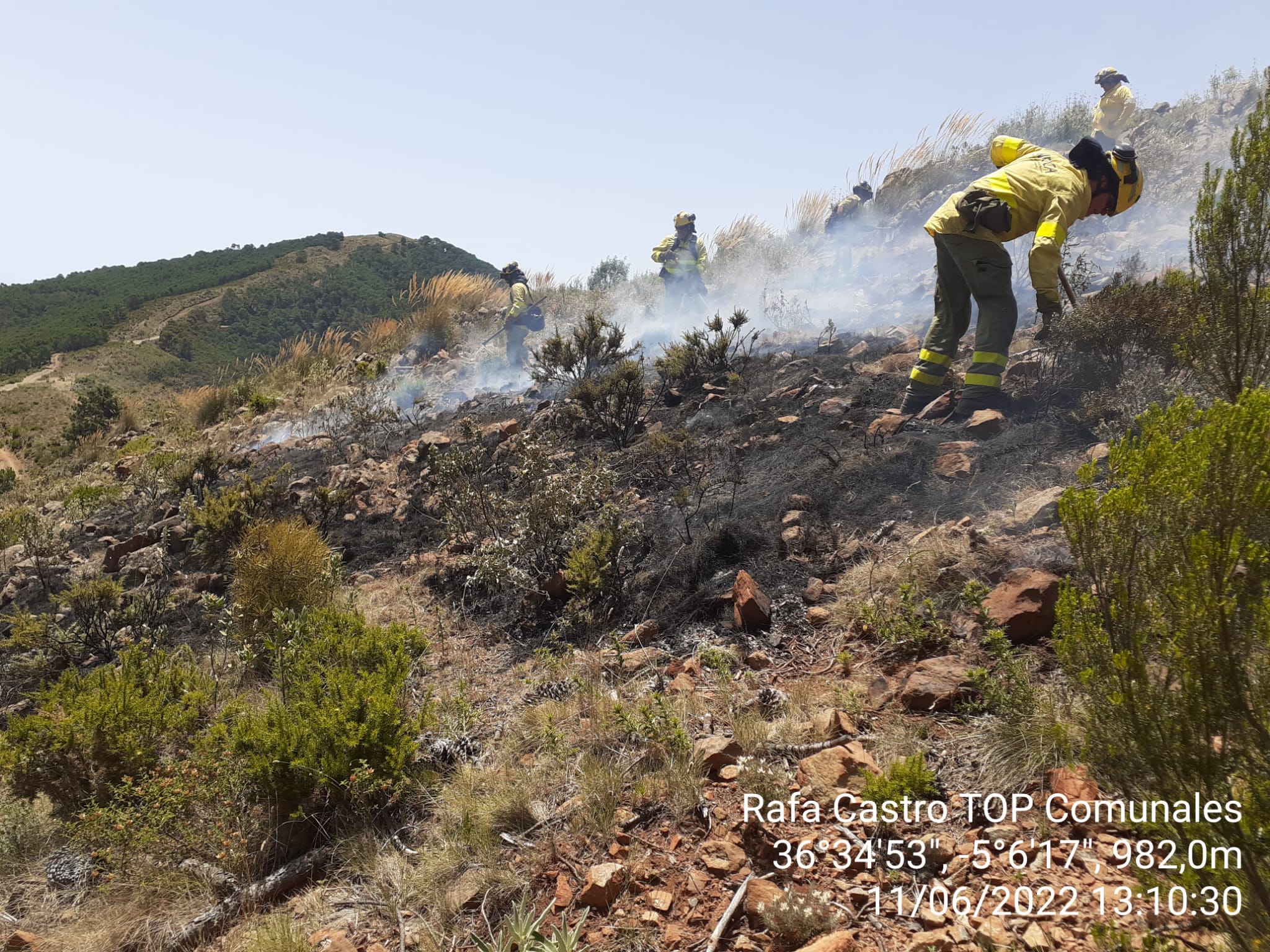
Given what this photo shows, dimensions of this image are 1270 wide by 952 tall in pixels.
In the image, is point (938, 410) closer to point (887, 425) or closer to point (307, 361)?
point (887, 425)

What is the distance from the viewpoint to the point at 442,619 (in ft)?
14.6

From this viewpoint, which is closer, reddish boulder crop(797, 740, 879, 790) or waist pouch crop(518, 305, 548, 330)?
reddish boulder crop(797, 740, 879, 790)

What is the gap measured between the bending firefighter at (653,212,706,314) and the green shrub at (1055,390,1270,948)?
11752 mm

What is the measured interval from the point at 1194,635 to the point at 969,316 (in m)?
4.75

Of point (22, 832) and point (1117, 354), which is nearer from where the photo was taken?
point (22, 832)

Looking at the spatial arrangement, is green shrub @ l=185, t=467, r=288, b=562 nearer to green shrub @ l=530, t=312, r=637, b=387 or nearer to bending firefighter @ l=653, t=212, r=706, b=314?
green shrub @ l=530, t=312, r=637, b=387

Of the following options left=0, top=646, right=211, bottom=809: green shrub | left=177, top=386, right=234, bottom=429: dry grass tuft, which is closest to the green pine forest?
left=177, top=386, right=234, bottom=429: dry grass tuft

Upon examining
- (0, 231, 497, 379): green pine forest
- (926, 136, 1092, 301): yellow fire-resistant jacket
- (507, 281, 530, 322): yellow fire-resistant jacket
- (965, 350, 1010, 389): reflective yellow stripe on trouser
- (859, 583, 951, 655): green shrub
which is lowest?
(859, 583, 951, 655): green shrub

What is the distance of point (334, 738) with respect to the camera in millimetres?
2576

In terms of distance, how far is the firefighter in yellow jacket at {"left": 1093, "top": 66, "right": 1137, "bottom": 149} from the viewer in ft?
36.4

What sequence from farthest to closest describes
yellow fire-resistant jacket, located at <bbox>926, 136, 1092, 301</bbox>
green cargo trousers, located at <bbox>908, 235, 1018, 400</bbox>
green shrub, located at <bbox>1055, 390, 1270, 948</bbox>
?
green cargo trousers, located at <bbox>908, 235, 1018, 400</bbox> → yellow fire-resistant jacket, located at <bbox>926, 136, 1092, 301</bbox> → green shrub, located at <bbox>1055, 390, 1270, 948</bbox>

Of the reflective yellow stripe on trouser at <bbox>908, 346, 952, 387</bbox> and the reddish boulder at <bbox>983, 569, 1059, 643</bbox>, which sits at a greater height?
the reflective yellow stripe on trouser at <bbox>908, 346, 952, 387</bbox>

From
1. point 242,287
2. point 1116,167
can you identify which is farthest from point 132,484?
point 242,287

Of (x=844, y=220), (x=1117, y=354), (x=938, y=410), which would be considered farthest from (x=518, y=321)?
(x=1117, y=354)
